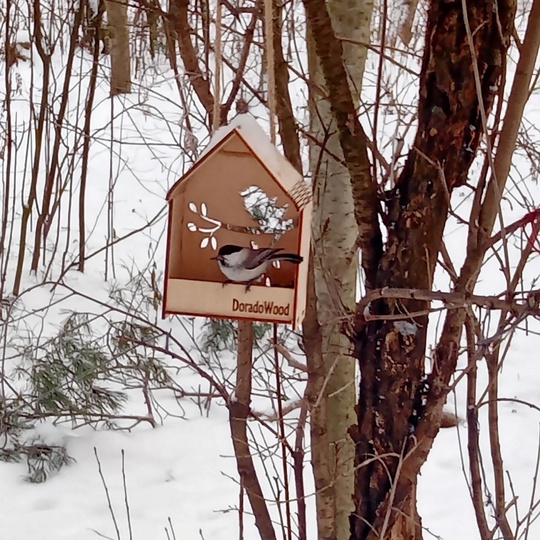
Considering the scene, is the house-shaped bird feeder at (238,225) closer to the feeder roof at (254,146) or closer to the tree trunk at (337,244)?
the feeder roof at (254,146)

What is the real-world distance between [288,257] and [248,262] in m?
0.05

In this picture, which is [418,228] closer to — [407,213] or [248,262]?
[407,213]

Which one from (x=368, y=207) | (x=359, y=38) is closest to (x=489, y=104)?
(x=368, y=207)

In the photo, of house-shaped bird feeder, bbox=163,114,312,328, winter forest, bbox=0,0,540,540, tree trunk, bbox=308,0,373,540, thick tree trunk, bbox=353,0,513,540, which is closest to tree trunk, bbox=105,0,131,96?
winter forest, bbox=0,0,540,540

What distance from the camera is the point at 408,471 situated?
1016 millimetres

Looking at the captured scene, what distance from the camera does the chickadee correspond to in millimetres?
906

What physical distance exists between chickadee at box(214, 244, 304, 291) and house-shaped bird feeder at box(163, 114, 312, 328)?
0.04 ft

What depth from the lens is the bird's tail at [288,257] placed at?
91cm

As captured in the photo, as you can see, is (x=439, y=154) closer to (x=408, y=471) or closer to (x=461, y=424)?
(x=408, y=471)

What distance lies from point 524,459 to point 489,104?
161cm

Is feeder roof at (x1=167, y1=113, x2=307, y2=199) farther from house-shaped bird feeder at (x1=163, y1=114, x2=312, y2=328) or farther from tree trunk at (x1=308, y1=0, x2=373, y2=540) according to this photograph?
tree trunk at (x1=308, y1=0, x2=373, y2=540)

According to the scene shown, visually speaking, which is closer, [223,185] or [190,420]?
[223,185]

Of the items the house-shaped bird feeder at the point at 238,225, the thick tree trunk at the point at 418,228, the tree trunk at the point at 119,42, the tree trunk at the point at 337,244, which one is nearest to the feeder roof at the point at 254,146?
the house-shaped bird feeder at the point at 238,225

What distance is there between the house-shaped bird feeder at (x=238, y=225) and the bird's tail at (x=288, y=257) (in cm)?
2
